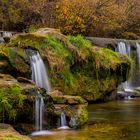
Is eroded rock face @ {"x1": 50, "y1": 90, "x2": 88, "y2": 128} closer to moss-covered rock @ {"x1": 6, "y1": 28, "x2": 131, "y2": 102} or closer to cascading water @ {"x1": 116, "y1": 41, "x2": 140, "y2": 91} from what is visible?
moss-covered rock @ {"x1": 6, "y1": 28, "x2": 131, "y2": 102}

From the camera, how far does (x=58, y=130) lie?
13.3 meters

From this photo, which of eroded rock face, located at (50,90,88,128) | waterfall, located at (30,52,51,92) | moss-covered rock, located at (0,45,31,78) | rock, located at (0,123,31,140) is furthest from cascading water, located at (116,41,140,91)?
rock, located at (0,123,31,140)

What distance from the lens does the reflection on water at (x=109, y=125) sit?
12.5 meters

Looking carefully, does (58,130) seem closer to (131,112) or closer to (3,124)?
(3,124)

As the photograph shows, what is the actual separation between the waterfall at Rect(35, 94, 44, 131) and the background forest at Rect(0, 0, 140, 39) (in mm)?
15875

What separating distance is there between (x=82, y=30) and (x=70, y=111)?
18017 mm

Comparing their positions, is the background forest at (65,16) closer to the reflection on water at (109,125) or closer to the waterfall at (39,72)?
the waterfall at (39,72)

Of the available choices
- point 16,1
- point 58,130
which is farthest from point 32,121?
point 16,1

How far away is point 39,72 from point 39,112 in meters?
4.59

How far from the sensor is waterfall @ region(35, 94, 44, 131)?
13.2 metres

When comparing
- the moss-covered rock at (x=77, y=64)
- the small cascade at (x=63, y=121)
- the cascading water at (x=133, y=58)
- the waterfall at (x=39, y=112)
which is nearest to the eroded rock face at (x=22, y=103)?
the waterfall at (x=39, y=112)

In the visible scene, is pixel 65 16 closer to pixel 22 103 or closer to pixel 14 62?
pixel 14 62

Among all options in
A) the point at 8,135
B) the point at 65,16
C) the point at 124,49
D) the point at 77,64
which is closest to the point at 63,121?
the point at 8,135

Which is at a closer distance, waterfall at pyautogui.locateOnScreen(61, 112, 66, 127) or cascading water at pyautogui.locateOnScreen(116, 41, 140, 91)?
waterfall at pyautogui.locateOnScreen(61, 112, 66, 127)
